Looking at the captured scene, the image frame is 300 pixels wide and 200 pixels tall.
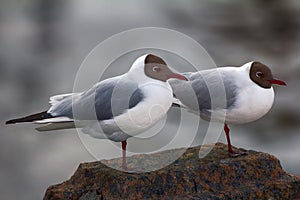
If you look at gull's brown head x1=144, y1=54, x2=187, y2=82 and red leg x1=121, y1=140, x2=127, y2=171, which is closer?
gull's brown head x1=144, y1=54, x2=187, y2=82

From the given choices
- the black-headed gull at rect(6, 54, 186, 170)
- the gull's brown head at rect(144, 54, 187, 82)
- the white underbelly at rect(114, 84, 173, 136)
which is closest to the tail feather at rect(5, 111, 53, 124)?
the black-headed gull at rect(6, 54, 186, 170)

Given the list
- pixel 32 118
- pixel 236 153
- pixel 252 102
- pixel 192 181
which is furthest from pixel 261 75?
pixel 32 118

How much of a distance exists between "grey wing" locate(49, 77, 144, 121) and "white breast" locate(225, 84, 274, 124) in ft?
1.25

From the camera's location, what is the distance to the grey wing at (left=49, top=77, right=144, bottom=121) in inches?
79.6

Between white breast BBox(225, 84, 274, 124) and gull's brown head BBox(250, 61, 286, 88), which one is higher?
gull's brown head BBox(250, 61, 286, 88)

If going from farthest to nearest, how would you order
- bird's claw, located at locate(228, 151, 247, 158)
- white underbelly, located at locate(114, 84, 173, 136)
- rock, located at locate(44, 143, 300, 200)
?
bird's claw, located at locate(228, 151, 247, 158), rock, located at locate(44, 143, 300, 200), white underbelly, located at locate(114, 84, 173, 136)

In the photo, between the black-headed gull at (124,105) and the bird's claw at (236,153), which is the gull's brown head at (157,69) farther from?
the bird's claw at (236,153)

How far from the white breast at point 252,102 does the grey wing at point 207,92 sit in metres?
0.03

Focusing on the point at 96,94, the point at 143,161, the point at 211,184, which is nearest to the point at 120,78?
the point at 96,94

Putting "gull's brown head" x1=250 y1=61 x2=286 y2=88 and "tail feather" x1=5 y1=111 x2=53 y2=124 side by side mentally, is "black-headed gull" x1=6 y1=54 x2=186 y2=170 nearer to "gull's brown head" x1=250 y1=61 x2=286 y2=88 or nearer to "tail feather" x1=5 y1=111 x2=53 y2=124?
"tail feather" x1=5 y1=111 x2=53 y2=124

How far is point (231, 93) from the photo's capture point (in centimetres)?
219

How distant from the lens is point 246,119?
221 centimetres

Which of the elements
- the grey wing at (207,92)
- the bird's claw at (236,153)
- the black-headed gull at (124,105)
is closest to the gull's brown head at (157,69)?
the black-headed gull at (124,105)

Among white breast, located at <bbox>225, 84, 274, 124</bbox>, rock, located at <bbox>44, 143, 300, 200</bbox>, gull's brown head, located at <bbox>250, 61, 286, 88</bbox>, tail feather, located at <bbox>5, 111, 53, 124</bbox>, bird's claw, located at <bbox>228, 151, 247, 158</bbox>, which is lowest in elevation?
rock, located at <bbox>44, 143, 300, 200</bbox>
